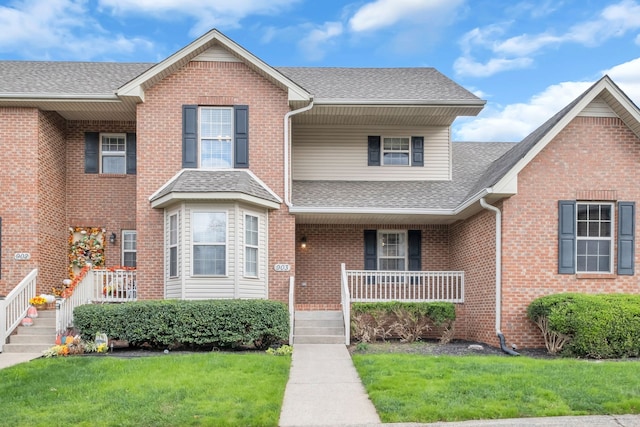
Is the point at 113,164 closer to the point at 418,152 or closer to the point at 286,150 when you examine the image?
the point at 286,150

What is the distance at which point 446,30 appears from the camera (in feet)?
63.1

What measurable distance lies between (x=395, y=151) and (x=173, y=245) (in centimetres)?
747

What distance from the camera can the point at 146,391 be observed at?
8.62 meters

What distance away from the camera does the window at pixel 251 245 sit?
1495 centimetres

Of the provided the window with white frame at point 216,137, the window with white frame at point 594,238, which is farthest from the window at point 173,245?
the window with white frame at point 594,238

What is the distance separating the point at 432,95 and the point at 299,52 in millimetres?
9096

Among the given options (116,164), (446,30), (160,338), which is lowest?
(160,338)

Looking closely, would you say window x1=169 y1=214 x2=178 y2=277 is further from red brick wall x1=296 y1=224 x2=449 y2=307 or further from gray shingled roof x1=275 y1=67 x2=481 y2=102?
gray shingled roof x1=275 y1=67 x2=481 y2=102

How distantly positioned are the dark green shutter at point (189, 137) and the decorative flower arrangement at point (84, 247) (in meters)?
3.75

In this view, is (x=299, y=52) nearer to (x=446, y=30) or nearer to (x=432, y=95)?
(x=446, y=30)

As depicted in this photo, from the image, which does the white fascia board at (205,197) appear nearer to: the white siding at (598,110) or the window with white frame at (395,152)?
the window with white frame at (395,152)

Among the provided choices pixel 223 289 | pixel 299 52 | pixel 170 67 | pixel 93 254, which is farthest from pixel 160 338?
pixel 299 52

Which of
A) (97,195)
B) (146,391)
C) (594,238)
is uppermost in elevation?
(97,195)

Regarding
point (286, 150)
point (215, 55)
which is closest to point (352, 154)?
point (286, 150)
